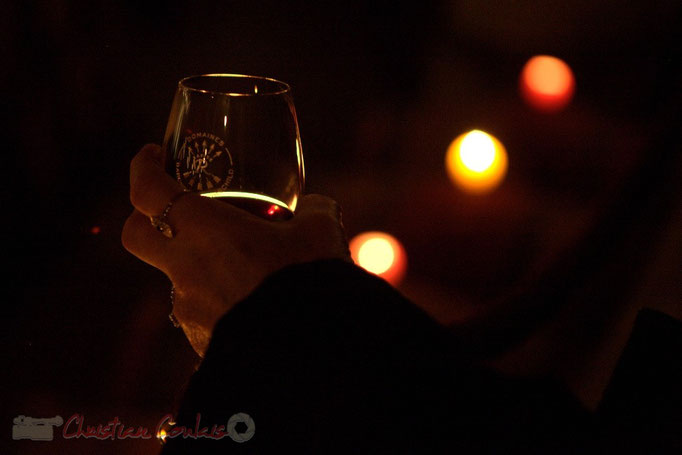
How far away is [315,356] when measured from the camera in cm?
48

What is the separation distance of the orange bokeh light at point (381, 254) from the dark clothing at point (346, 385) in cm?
114

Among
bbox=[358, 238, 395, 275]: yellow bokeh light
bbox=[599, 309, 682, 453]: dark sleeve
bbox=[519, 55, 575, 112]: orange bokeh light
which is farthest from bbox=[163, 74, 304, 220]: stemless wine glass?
bbox=[519, 55, 575, 112]: orange bokeh light

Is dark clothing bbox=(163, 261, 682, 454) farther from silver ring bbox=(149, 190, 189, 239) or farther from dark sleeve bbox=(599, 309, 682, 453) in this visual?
dark sleeve bbox=(599, 309, 682, 453)

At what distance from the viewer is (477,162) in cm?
179

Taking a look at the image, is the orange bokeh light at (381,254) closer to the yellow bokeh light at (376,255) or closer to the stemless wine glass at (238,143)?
the yellow bokeh light at (376,255)

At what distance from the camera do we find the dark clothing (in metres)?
0.47

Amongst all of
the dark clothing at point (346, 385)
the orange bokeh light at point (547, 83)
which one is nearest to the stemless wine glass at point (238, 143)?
the dark clothing at point (346, 385)

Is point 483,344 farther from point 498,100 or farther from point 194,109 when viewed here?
point 194,109

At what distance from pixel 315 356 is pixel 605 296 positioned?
1220 mm

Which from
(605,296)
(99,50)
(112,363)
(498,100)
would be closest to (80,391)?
(112,363)

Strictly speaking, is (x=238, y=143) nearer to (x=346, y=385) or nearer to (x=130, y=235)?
(x=130, y=235)

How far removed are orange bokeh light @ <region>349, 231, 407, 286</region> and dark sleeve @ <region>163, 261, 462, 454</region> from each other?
114cm

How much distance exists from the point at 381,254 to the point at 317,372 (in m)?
1.23

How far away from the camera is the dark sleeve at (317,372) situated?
47 centimetres
